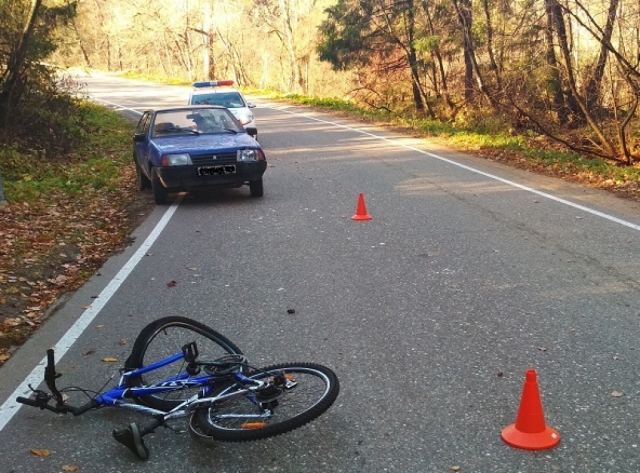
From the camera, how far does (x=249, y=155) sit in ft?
36.2

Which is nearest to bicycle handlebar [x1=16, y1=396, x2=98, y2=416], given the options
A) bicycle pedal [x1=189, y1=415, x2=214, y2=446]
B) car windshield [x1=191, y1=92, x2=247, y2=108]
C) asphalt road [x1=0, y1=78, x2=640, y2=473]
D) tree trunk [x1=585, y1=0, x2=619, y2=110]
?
asphalt road [x1=0, y1=78, x2=640, y2=473]

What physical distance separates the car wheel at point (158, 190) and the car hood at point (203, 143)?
1.36 ft

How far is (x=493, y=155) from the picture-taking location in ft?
53.6

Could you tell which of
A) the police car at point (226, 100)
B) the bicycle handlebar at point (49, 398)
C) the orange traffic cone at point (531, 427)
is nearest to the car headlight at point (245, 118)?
the police car at point (226, 100)

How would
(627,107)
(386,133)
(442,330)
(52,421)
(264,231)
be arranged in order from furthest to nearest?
(386,133), (627,107), (264,231), (442,330), (52,421)

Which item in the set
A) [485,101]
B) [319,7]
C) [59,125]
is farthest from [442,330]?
[319,7]

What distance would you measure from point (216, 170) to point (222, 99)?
938 cm

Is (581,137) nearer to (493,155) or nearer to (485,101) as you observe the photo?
(493,155)

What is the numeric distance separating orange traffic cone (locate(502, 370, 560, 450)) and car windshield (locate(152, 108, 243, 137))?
9320 millimetres

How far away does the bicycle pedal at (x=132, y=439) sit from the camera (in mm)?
3535

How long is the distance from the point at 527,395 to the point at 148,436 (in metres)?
2.10

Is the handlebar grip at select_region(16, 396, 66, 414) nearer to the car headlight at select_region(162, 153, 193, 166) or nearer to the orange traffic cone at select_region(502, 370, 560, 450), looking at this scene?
the orange traffic cone at select_region(502, 370, 560, 450)

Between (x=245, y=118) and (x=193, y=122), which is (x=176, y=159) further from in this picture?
(x=245, y=118)

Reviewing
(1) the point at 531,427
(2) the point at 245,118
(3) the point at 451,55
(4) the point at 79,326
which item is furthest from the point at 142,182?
(3) the point at 451,55
